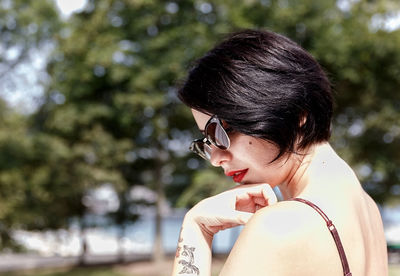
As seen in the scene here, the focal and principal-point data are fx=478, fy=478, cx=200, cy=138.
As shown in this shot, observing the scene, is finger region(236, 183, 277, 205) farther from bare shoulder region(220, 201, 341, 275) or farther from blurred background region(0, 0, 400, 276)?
blurred background region(0, 0, 400, 276)

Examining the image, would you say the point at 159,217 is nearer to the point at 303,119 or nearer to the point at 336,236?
the point at 303,119

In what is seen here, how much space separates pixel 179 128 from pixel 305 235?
60.7 ft

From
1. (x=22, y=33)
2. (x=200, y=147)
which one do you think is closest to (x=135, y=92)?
(x=22, y=33)

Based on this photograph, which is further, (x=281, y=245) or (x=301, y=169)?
(x=301, y=169)

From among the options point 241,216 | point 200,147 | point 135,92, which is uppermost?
point 135,92

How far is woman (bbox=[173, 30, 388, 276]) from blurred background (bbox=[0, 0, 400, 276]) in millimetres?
15214

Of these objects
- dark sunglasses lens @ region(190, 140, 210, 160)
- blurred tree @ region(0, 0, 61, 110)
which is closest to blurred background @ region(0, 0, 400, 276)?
blurred tree @ region(0, 0, 61, 110)

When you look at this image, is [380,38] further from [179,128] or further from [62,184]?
[62,184]

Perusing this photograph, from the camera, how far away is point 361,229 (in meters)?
1.19

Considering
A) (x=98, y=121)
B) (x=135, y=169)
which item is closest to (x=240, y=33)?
(x=98, y=121)

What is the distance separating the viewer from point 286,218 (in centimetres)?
102

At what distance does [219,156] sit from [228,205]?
0.14 meters

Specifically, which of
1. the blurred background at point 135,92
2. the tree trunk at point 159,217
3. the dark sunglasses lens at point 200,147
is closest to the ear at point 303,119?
the dark sunglasses lens at point 200,147

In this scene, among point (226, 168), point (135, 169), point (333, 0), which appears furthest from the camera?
point (135, 169)
